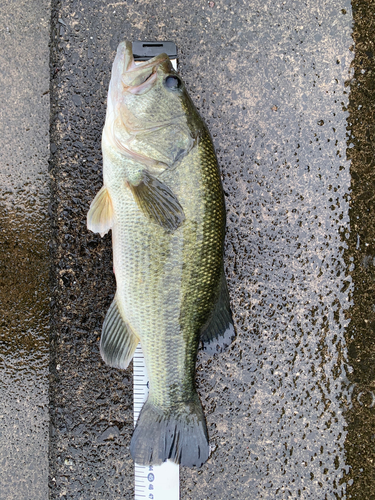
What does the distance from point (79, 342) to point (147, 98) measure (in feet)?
4.20

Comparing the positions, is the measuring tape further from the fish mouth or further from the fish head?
the fish mouth

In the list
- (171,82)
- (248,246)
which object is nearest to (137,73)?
(171,82)

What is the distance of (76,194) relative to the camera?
1.85 meters

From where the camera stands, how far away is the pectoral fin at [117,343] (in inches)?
62.2

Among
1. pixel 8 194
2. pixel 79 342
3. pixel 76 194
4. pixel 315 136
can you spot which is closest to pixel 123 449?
pixel 79 342

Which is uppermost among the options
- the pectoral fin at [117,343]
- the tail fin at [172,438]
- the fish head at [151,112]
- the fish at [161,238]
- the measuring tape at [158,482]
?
the fish head at [151,112]

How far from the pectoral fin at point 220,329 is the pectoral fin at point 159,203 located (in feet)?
1.30

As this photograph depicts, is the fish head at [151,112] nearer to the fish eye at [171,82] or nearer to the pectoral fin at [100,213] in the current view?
the fish eye at [171,82]

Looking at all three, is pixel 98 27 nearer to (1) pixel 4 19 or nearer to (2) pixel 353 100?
(1) pixel 4 19

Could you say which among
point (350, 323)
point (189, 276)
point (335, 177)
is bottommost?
point (350, 323)

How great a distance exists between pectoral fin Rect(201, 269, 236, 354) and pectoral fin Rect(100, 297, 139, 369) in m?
0.33

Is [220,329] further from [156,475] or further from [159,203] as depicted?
[156,475]

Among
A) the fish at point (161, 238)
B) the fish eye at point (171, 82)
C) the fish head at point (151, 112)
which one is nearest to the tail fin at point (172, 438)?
the fish at point (161, 238)

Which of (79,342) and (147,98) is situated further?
(79,342)
